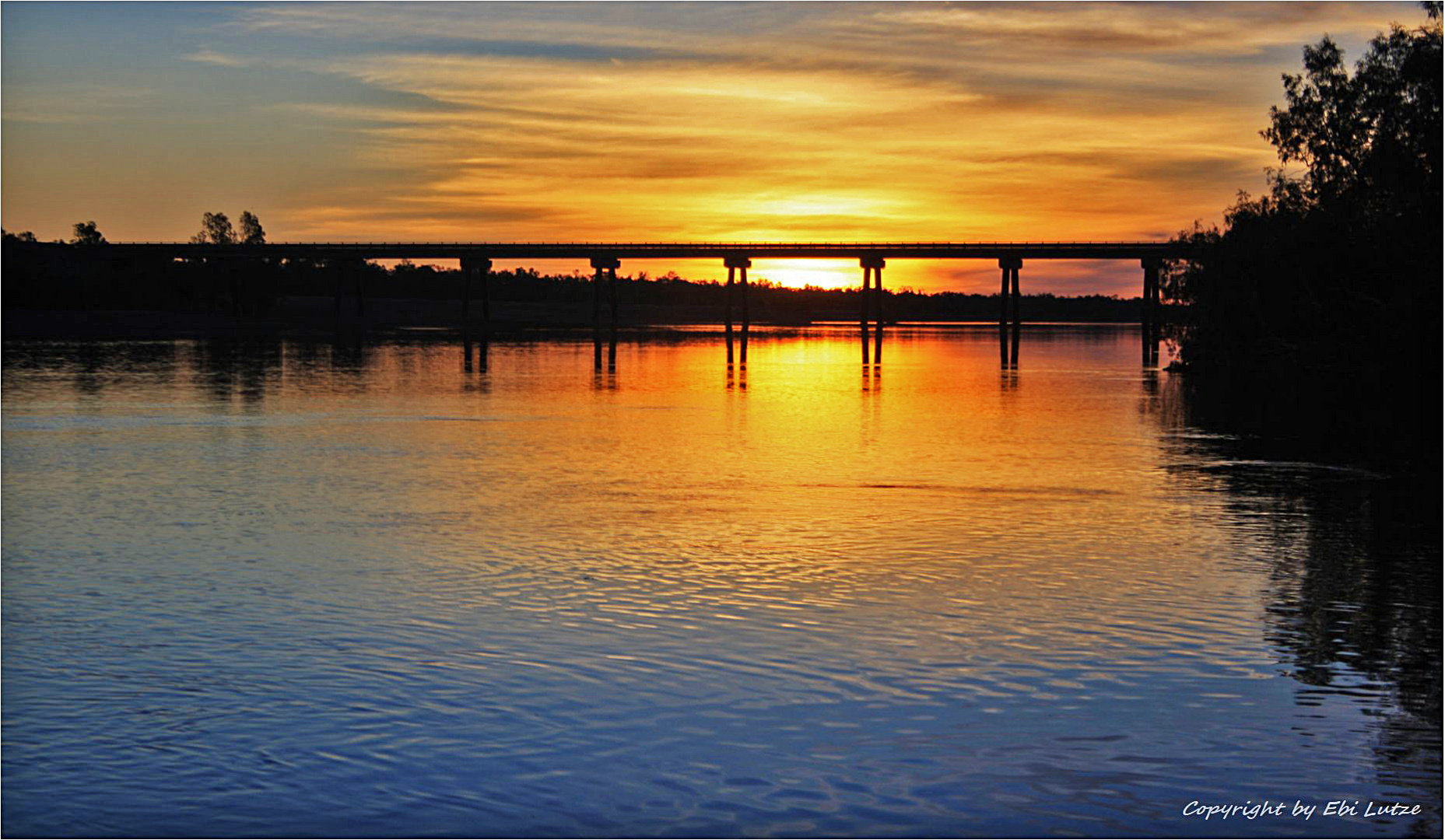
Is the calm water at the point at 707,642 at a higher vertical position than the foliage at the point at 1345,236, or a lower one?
lower

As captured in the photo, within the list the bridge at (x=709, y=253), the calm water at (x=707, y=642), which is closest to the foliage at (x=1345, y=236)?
the calm water at (x=707, y=642)

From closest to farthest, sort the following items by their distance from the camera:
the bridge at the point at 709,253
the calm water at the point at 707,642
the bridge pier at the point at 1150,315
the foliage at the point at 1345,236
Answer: the calm water at the point at 707,642 → the foliage at the point at 1345,236 → the bridge pier at the point at 1150,315 → the bridge at the point at 709,253

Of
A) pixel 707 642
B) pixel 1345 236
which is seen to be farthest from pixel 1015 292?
pixel 707 642

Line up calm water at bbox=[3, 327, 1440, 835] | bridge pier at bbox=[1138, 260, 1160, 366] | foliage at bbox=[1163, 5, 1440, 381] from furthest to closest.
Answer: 1. bridge pier at bbox=[1138, 260, 1160, 366]
2. foliage at bbox=[1163, 5, 1440, 381]
3. calm water at bbox=[3, 327, 1440, 835]

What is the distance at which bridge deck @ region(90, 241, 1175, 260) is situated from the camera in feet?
559

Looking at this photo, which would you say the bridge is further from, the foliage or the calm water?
the calm water

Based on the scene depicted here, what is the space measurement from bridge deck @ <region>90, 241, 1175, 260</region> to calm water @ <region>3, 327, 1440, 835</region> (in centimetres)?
13397

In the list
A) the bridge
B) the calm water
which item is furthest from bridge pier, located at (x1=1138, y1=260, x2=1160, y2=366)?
the calm water

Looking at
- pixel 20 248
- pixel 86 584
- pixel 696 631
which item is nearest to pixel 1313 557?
pixel 696 631

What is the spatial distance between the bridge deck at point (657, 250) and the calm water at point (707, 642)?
440 ft

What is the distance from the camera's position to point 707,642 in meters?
17.0

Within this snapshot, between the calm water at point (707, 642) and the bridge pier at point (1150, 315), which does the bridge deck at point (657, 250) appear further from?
the calm water at point (707, 642)

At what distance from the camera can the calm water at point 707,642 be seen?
12.0 m

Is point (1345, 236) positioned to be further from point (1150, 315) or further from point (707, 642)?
point (1150, 315)
